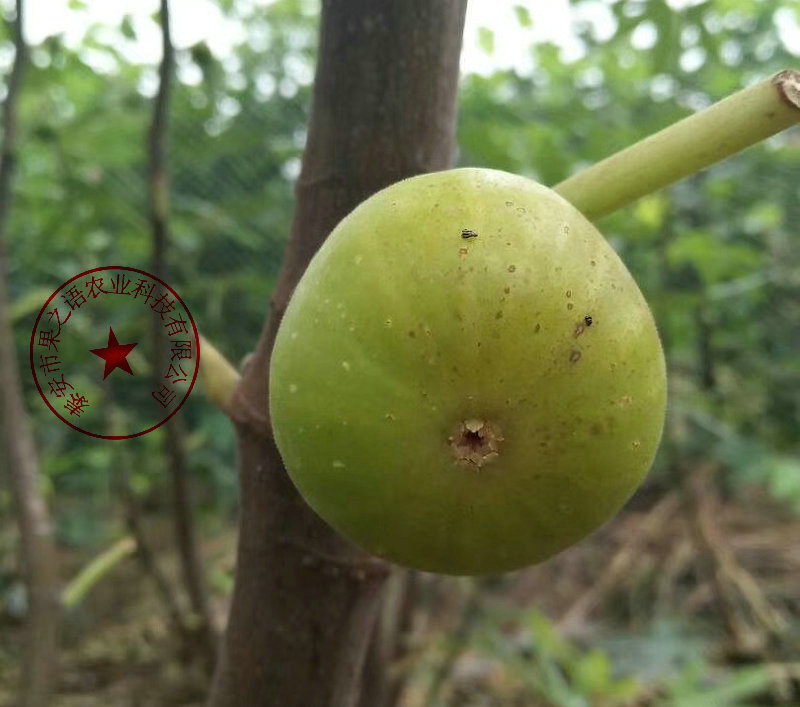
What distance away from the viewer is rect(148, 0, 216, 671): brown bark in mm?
955

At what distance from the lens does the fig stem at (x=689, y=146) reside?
0.46 meters

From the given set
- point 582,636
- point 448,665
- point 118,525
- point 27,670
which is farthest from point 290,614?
point 582,636

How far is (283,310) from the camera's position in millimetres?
589

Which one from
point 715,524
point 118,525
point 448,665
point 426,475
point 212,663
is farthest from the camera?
point 715,524

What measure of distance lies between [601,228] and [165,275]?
0.85m

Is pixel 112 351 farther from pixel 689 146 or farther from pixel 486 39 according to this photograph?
pixel 486 39

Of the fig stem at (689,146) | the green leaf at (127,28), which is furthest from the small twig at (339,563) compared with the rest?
the green leaf at (127,28)

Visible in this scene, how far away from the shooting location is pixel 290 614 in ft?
1.94

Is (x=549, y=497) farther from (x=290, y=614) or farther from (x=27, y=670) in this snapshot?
(x=27, y=670)

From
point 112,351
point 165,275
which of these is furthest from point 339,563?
point 112,351

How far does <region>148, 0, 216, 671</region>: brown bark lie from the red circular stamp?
30mm

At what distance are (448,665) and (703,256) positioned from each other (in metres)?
1.05

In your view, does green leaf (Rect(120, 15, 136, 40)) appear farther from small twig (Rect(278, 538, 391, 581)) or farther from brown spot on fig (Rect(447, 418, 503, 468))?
brown spot on fig (Rect(447, 418, 503, 468))

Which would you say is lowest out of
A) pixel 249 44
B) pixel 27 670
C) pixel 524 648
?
pixel 27 670
